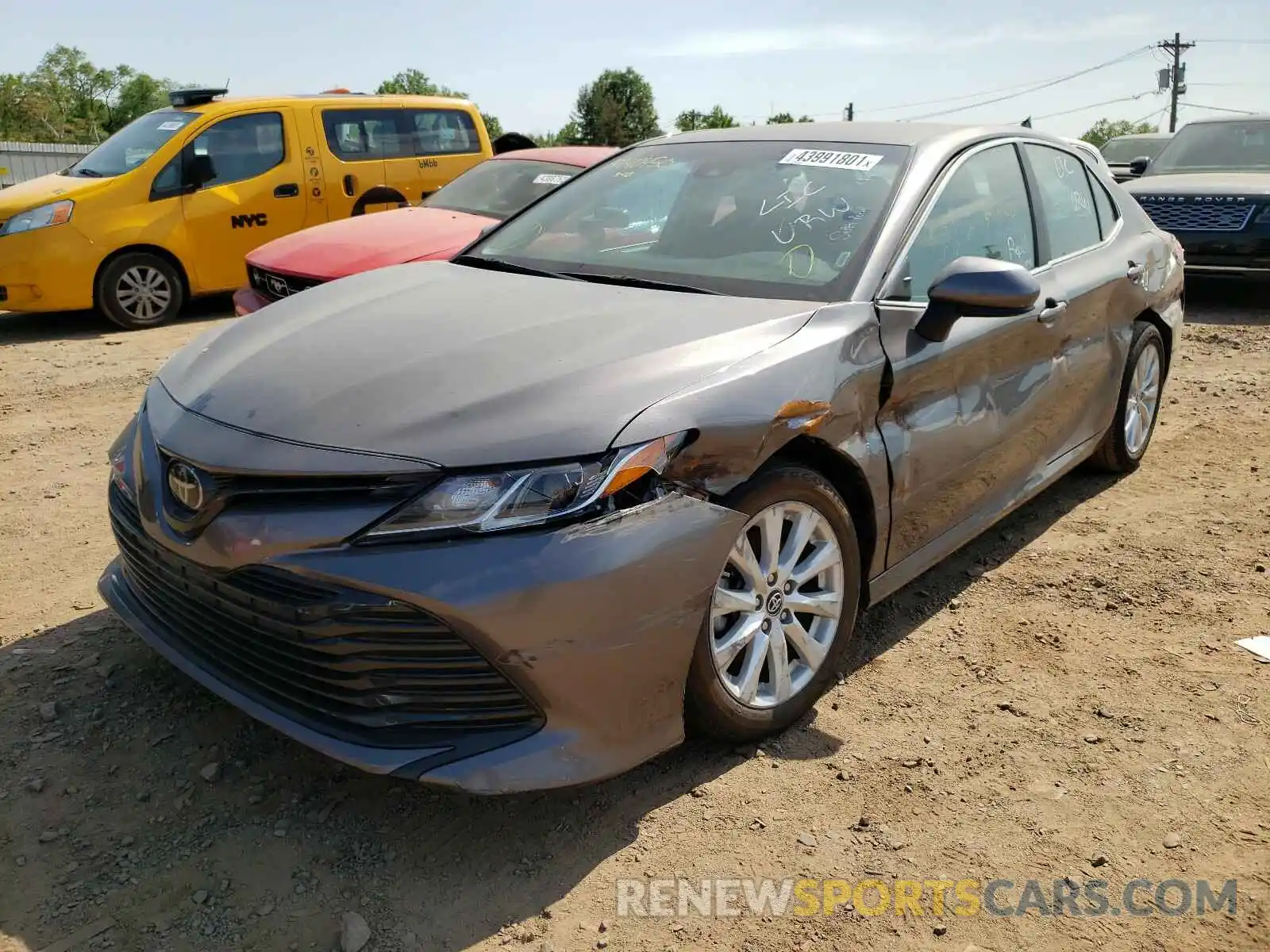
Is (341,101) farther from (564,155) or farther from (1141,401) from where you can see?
(1141,401)

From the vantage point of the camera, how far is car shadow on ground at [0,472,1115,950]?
7.30ft

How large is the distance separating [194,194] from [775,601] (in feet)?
24.4

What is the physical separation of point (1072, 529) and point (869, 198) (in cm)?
187

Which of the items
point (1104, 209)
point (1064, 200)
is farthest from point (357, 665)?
point (1104, 209)

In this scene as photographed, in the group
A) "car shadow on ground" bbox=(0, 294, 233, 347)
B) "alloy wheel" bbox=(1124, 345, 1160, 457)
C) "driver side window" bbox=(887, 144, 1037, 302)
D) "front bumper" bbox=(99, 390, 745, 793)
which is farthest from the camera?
"car shadow on ground" bbox=(0, 294, 233, 347)

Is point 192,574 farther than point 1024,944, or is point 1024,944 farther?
point 192,574

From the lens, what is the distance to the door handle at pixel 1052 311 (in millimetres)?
3666

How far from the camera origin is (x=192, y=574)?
242 centimetres

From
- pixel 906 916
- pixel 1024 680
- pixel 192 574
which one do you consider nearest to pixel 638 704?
pixel 906 916

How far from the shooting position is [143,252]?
27.6ft

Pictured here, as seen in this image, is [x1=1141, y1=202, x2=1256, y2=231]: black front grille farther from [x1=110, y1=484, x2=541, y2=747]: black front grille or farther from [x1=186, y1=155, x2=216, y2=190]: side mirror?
[x1=110, y1=484, x2=541, y2=747]: black front grille

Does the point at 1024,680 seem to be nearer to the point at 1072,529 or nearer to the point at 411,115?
the point at 1072,529

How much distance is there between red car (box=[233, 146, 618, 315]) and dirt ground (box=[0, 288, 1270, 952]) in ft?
9.36

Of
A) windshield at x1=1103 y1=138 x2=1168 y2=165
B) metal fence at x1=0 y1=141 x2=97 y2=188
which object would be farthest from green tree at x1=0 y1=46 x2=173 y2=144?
windshield at x1=1103 y1=138 x2=1168 y2=165
